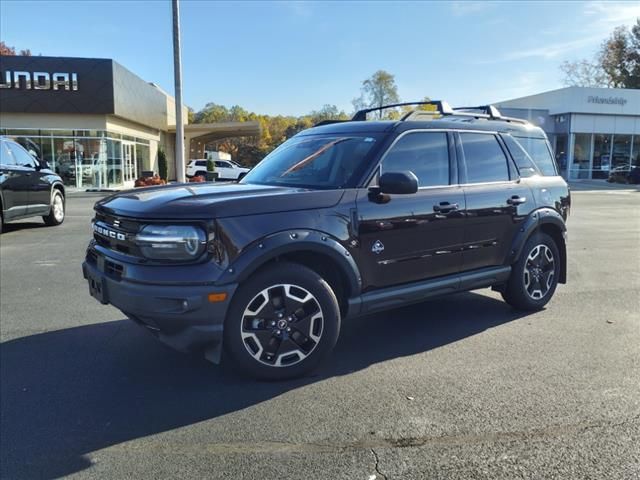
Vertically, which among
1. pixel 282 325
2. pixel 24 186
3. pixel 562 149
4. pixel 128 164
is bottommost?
pixel 282 325

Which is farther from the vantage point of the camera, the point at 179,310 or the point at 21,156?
the point at 21,156

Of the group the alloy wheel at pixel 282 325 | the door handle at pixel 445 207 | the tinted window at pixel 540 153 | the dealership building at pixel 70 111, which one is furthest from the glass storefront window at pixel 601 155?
the alloy wheel at pixel 282 325

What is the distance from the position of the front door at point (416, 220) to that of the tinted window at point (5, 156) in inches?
353

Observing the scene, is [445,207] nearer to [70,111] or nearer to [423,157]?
[423,157]

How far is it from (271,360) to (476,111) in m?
4.13

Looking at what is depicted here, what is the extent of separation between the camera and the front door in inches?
166

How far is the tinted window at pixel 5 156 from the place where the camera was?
1049 centimetres

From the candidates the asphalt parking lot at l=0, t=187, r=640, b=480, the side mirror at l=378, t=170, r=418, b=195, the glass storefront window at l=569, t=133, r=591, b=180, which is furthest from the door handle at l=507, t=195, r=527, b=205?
the glass storefront window at l=569, t=133, r=591, b=180

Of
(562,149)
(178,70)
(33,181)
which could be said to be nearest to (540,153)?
(33,181)

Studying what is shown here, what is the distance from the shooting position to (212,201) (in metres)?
3.68

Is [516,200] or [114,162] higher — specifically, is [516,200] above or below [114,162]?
below

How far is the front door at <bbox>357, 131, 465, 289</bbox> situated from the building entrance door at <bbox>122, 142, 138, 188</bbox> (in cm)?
2842

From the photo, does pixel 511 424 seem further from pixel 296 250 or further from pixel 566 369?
pixel 296 250

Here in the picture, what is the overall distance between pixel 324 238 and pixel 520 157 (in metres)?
2.75
